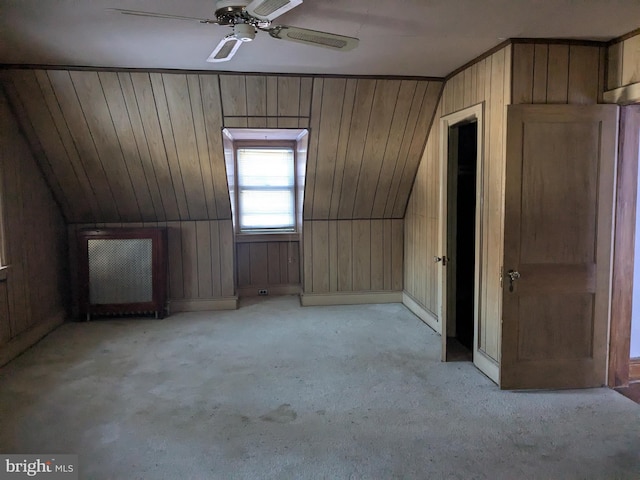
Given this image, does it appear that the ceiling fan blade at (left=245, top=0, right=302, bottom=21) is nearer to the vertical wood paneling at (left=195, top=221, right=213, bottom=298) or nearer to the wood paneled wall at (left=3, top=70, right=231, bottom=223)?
the wood paneled wall at (left=3, top=70, right=231, bottom=223)

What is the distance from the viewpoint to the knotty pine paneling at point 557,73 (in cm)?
295

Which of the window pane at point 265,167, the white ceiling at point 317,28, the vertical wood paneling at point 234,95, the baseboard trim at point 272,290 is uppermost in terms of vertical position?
the white ceiling at point 317,28

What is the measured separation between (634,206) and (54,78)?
416 centimetres

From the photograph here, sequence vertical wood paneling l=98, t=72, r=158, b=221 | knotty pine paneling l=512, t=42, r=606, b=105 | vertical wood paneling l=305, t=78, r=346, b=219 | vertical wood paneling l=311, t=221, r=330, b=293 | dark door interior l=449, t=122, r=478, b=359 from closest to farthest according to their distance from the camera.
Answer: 1. knotty pine paneling l=512, t=42, r=606, b=105
2. vertical wood paneling l=98, t=72, r=158, b=221
3. vertical wood paneling l=305, t=78, r=346, b=219
4. dark door interior l=449, t=122, r=478, b=359
5. vertical wood paneling l=311, t=221, r=330, b=293

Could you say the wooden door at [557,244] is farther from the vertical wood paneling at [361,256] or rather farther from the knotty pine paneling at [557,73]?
the vertical wood paneling at [361,256]

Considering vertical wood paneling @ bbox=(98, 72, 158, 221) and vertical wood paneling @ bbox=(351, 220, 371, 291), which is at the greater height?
→ vertical wood paneling @ bbox=(98, 72, 158, 221)

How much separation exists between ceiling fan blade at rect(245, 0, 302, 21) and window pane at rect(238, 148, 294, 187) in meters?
3.81

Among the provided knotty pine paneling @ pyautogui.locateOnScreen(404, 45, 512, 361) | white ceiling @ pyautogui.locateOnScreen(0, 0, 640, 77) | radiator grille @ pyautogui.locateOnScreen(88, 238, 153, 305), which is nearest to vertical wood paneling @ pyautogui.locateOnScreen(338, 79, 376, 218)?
white ceiling @ pyautogui.locateOnScreen(0, 0, 640, 77)

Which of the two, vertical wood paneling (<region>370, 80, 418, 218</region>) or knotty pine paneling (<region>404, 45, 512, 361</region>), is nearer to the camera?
knotty pine paneling (<region>404, 45, 512, 361</region>)

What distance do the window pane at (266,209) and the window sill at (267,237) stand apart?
0.18 m

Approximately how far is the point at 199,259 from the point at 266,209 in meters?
1.16

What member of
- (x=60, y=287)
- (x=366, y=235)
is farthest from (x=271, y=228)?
(x=60, y=287)

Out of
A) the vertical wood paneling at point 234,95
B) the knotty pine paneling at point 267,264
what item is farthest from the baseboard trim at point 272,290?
the vertical wood paneling at point 234,95

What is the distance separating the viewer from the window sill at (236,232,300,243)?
5699mm
